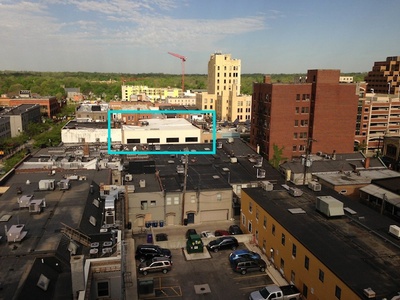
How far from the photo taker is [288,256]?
15070mm

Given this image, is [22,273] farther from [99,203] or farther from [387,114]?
[387,114]

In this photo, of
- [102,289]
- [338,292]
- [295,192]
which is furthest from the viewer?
[295,192]

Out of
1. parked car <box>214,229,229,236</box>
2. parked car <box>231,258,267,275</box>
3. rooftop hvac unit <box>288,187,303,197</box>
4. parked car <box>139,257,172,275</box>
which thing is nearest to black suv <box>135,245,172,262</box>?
parked car <box>139,257,172,275</box>

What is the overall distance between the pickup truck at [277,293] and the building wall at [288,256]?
1.22ft

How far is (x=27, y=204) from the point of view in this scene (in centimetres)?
1516

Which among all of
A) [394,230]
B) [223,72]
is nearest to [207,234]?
[394,230]

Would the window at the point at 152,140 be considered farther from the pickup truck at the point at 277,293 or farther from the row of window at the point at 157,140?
the pickup truck at the point at 277,293

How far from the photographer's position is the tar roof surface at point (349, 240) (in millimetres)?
11461

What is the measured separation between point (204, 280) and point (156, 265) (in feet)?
7.18

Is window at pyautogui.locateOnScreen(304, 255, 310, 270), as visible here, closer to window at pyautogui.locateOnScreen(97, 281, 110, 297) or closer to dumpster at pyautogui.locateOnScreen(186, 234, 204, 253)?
dumpster at pyautogui.locateOnScreen(186, 234, 204, 253)

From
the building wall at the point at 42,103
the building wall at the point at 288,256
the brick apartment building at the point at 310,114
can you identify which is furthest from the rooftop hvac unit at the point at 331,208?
the building wall at the point at 42,103

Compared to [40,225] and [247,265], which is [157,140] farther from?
[40,225]

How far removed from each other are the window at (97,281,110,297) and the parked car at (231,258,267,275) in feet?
20.8

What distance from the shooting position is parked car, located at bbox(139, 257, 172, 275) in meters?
15.6
